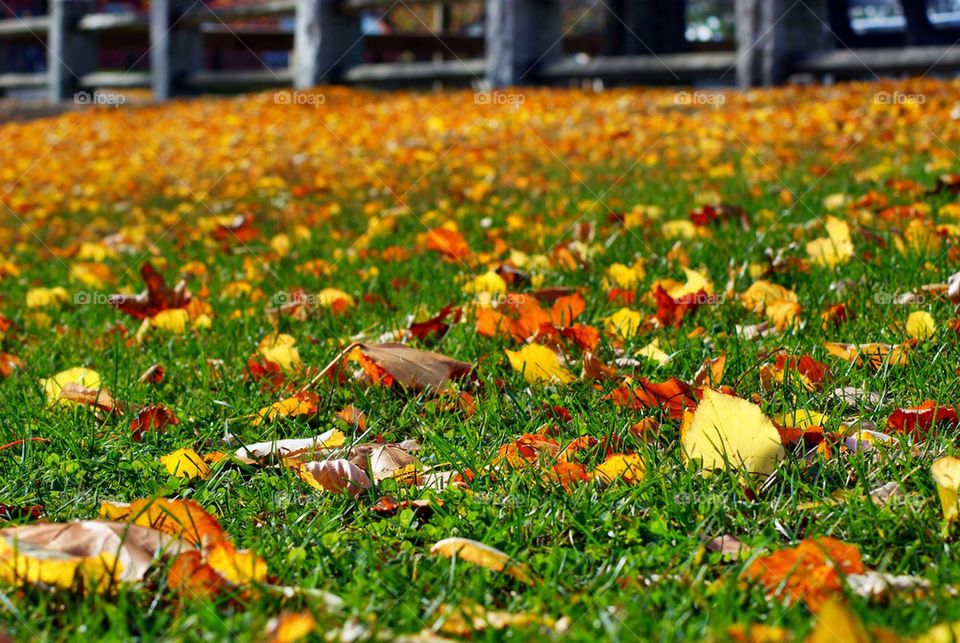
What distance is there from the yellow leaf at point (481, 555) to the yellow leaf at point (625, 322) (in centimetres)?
102

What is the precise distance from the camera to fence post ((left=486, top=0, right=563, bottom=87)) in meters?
10.5

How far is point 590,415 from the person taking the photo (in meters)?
1.93

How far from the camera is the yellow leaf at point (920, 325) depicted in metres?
2.16

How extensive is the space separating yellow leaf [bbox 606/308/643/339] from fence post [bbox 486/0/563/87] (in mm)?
8503

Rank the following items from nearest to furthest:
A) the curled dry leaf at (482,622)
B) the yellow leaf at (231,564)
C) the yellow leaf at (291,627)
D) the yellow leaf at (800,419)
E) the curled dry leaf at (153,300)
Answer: the yellow leaf at (291,627) → the curled dry leaf at (482,622) → the yellow leaf at (231,564) → the yellow leaf at (800,419) → the curled dry leaf at (153,300)

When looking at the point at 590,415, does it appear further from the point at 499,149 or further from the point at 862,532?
the point at 499,149

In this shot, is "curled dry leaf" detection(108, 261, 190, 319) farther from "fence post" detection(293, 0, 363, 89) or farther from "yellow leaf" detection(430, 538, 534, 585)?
"fence post" detection(293, 0, 363, 89)

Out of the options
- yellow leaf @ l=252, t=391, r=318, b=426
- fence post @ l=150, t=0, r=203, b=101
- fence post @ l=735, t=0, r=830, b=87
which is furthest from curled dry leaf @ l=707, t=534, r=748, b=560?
fence post @ l=150, t=0, r=203, b=101

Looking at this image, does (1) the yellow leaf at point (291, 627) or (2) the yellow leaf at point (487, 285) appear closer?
(1) the yellow leaf at point (291, 627)

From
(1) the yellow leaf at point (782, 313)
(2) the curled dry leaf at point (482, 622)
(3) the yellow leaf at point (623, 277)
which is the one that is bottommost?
(2) the curled dry leaf at point (482, 622)

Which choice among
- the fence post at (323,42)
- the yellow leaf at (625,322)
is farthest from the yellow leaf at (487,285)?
the fence post at (323,42)

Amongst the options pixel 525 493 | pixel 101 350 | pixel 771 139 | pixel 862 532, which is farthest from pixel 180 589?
pixel 771 139

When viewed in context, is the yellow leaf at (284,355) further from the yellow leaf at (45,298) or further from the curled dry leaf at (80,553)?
the yellow leaf at (45,298)

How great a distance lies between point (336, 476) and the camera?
1739 mm
